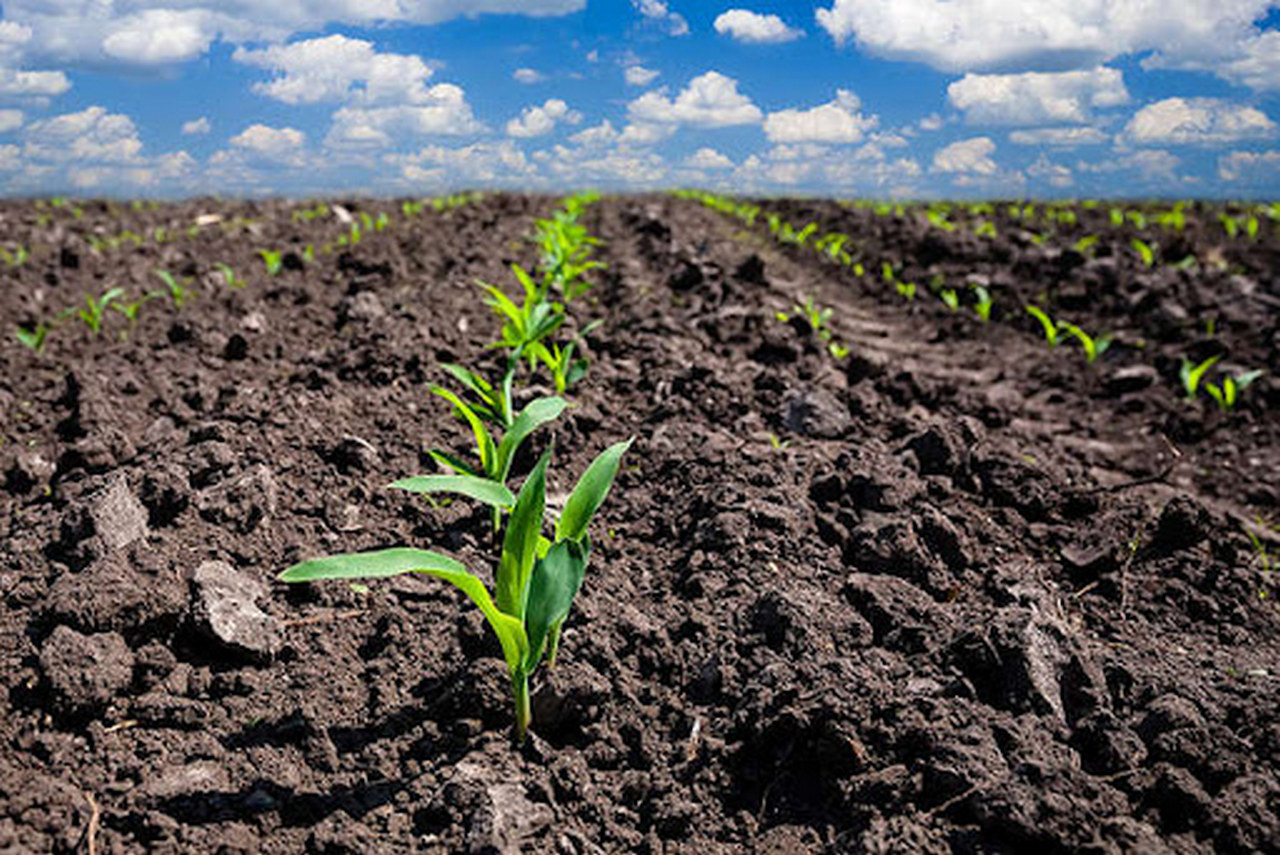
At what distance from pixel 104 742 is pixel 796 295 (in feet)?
21.2

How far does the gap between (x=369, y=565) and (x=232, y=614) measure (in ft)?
2.40

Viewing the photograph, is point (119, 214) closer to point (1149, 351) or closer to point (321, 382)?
point (321, 382)

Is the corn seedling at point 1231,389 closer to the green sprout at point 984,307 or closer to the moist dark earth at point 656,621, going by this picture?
the moist dark earth at point 656,621

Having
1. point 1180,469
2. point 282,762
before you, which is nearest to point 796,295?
point 1180,469

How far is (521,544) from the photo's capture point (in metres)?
1.62

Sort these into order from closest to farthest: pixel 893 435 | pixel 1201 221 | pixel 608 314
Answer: pixel 893 435 < pixel 608 314 < pixel 1201 221

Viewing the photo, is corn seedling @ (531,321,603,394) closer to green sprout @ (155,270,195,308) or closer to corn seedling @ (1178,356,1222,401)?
corn seedling @ (1178,356,1222,401)

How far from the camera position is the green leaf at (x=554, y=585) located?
1555 millimetres

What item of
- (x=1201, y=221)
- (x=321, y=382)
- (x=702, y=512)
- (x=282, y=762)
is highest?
(x=1201, y=221)

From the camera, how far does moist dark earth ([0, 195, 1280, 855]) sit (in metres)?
1.54

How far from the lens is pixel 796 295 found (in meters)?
7.39

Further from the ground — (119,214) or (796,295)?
(119,214)

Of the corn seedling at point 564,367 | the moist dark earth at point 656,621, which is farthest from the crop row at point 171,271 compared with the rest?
the corn seedling at point 564,367

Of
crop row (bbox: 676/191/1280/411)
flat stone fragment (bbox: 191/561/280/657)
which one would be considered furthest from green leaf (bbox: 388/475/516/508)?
crop row (bbox: 676/191/1280/411)
